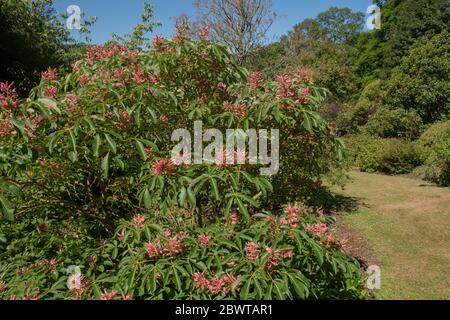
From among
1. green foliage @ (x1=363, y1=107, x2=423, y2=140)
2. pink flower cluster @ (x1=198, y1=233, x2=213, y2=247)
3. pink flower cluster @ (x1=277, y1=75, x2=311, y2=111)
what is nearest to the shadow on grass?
pink flower cluster @ (x1=277, y1=75, x2=311, y2=111)

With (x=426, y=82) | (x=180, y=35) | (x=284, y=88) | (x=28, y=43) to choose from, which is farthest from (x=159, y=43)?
(x=426, y=82)

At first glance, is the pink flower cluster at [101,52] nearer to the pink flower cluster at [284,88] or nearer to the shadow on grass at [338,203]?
the pink flower cluster at [284,88]

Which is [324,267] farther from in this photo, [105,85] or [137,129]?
[105,85]

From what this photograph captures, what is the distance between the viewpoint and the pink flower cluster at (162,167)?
2051mm

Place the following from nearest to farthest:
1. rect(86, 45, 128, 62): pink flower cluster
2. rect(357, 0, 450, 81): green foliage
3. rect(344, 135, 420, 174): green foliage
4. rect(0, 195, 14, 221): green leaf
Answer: rect(0, 195, 14, 221): green leaf < rect(86, 45, 128, 62): pink flower cluster < rect(344, 135, 420, 174): green foliage < rect(357, 0, 450, 81): green foliage

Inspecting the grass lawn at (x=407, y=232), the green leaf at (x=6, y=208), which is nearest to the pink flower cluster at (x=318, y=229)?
the green leaf at (x=6, y=208)

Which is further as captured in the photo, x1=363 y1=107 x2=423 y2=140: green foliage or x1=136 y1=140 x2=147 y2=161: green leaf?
x1=363 y1=107 x2=423 y2=140: green foliage

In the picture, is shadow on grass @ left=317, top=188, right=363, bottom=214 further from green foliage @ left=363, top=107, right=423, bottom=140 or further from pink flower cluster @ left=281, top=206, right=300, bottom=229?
green foliage @ left=363, top=107, right=423, bottom=140

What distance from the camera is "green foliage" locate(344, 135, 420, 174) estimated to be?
44.5ft

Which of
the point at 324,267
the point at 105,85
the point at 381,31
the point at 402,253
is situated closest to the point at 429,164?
the point at 402,253

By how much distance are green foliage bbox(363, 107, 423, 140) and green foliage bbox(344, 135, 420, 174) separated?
1.12 metres

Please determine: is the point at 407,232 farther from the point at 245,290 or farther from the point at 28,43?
the point at 28,43

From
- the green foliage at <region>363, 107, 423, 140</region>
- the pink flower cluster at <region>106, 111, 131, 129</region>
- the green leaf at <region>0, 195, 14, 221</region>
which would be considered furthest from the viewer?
the green foliage at <region>363, 107, 423, 140</region>

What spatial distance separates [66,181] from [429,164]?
11387mm
